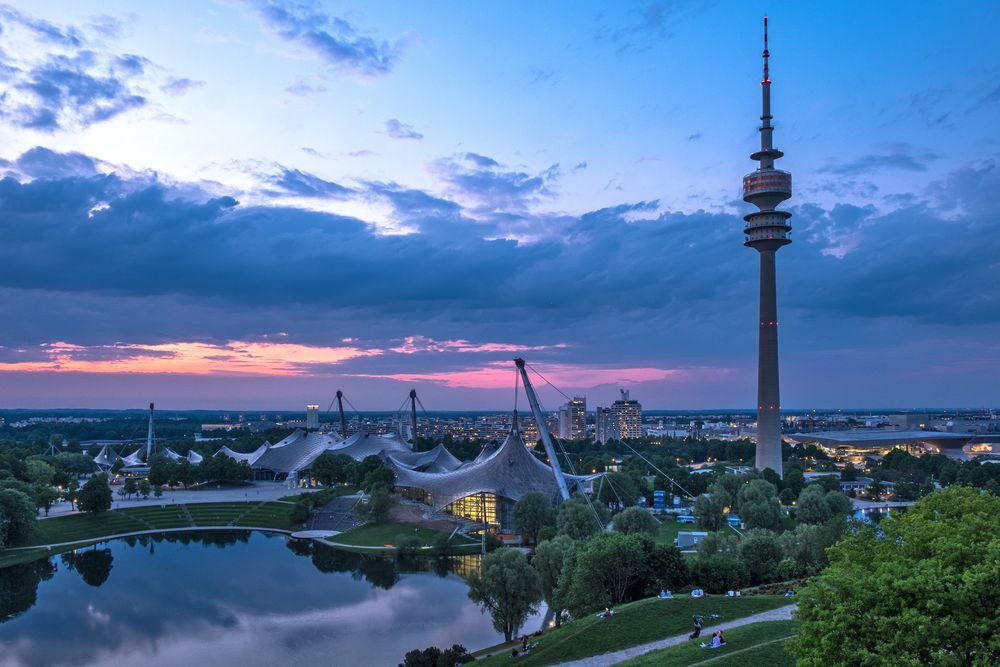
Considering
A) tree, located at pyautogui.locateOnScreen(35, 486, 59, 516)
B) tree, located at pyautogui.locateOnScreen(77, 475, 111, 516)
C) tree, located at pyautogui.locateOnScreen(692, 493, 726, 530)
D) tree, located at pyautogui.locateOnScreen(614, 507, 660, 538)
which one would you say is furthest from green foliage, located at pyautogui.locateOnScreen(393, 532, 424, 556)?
tree, located at pyautogui.locateOnScreen(35, 486, 59, 516)

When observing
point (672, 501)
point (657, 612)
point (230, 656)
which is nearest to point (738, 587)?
point (657, 612)

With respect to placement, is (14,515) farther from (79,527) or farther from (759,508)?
(759,508)

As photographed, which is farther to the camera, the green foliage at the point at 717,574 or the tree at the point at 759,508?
Answer: the tree at the point at 759,508

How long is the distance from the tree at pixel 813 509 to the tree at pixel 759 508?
183 centimetres

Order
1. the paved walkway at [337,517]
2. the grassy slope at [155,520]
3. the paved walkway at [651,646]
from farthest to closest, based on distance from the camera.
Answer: the paved walkway at [337,517]
the grassy slope at [155,520]
the paved walkway at [651,646]

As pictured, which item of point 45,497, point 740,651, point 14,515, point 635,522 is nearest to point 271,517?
point 45,497

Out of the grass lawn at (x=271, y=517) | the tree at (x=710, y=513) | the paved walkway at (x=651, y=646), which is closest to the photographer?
the paved walkway at (x=651, y=646)

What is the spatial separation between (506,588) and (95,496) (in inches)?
2069

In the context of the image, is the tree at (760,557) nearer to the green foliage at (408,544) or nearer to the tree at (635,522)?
the tree at (635,522)

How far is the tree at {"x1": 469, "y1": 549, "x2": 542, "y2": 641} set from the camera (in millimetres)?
34750

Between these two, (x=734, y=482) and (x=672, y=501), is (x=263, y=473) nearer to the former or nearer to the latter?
(x=672, y=501)

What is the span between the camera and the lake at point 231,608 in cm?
3528

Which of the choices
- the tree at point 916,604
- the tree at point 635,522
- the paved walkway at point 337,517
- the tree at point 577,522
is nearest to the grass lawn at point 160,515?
the paved walkway at point 337,517

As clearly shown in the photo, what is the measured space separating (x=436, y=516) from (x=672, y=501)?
27.1 metres
